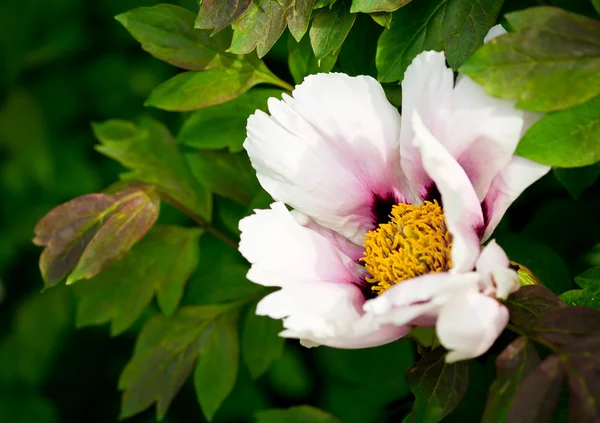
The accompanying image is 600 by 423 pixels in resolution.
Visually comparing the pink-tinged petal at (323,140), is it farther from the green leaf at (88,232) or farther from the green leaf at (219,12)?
the green leaf at (88,232)

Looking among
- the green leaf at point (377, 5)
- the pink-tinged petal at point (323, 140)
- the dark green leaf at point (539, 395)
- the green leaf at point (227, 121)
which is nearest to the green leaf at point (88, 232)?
the green leaf at point (227, 121)

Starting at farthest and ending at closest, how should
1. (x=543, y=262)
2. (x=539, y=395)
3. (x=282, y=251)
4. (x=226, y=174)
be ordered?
(x=226, y=174), (x=543, y=262), (x=282, y=251), (x=539, y=395)

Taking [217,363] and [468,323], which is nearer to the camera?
[468,323]

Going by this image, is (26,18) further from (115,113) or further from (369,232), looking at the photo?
(369,232)

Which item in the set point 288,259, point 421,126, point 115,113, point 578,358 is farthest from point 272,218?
point 115,113

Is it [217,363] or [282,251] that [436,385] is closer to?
[282,251]

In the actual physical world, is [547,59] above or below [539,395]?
above

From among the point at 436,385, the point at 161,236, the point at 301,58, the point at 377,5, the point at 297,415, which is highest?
the point at 377,5

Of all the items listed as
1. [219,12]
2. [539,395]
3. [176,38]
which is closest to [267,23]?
[219,12]
